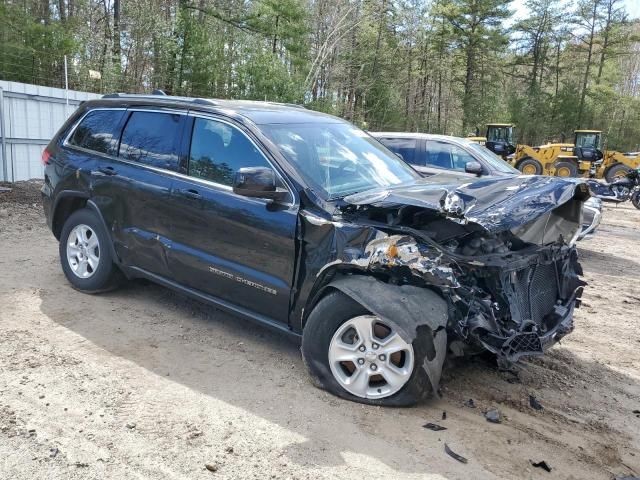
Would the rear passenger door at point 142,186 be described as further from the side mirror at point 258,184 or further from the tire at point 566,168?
the tire at point 566,168

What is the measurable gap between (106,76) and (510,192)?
1543 centimetres

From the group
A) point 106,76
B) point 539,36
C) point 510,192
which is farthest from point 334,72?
point 510,192

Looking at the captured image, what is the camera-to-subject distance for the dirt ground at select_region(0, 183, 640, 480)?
9.43 feet

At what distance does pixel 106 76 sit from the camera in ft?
53.4

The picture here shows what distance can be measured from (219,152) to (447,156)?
5.94m

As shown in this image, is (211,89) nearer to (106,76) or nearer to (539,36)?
(106,76)

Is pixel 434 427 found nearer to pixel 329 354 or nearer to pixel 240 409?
pixel 329 354

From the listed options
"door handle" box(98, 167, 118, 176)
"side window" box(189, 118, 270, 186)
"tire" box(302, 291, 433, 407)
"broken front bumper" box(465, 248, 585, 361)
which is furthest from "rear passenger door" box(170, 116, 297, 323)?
"broken front bumper" box(465, 248, 585, 361)

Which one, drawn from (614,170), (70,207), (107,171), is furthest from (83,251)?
(614,170)

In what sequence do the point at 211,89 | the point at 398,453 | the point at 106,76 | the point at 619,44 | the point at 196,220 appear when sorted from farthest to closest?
the point at 619,44 < the point at 211,89 < the point at 106,76 < the point at 196,220 < the point at 398,453

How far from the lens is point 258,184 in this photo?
3656 mm

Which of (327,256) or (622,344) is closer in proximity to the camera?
(327,256)

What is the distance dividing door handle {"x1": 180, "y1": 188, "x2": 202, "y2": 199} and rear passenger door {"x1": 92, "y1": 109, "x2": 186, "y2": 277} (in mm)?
177

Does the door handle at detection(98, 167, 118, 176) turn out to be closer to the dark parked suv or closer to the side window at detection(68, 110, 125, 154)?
the dark parked suv
